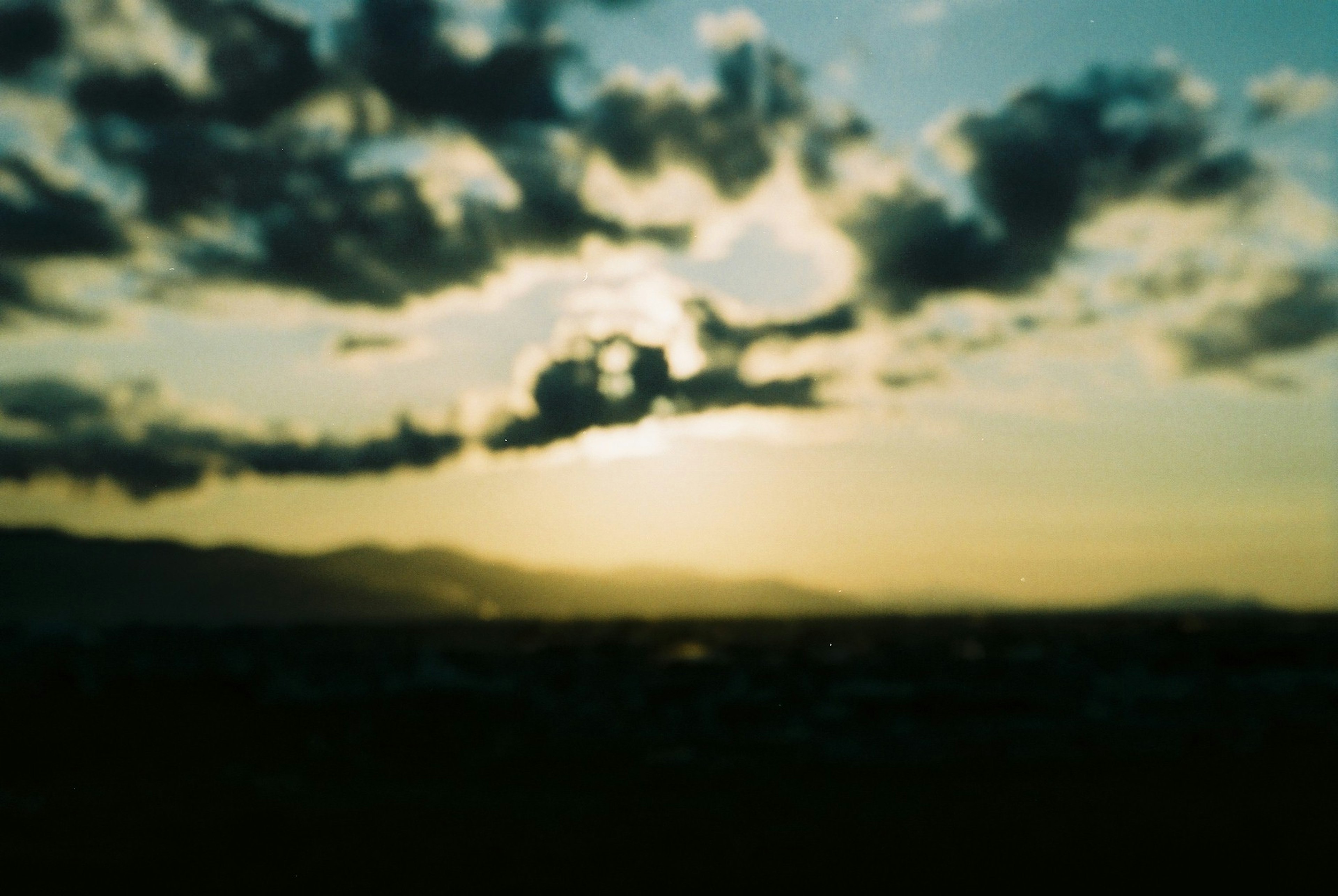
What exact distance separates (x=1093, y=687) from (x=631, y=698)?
23.1 m

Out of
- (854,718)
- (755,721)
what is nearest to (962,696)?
(854,718)

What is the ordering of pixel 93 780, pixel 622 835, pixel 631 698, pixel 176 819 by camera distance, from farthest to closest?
pixel 631 698 → pixel 93 780 → pixel 176 819 → pixel 622 835

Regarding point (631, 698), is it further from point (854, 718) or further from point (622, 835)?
point (622, 835)

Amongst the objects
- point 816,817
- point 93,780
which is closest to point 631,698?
point 93,780

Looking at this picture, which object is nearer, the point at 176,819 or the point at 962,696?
the point at 176,819

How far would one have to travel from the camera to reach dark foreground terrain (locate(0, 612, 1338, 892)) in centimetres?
2127

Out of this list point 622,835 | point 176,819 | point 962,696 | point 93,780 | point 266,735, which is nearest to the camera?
point 622,835

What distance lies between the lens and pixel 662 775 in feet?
104

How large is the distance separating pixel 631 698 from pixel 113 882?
118ft

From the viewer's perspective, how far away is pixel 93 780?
32.8 m

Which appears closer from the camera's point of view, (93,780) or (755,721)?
(93,780)

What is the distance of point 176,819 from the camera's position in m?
25.9

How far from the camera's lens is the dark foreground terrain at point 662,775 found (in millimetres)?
21266

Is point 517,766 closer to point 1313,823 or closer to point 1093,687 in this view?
point 1313,823
